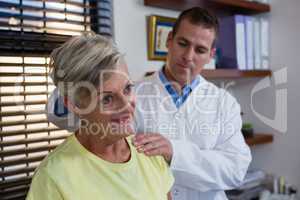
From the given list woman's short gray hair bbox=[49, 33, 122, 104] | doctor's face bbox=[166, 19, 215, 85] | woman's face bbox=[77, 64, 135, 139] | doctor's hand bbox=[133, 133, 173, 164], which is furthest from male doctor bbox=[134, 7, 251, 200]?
woman's short gray hair bbox=[49, 33, 122, 104]

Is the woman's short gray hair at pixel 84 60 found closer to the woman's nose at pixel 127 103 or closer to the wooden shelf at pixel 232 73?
the woman's nose at pixel 127 103

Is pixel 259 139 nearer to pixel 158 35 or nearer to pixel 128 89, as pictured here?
pixel 158 35

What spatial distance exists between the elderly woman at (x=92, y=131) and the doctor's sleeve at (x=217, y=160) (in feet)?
0.83

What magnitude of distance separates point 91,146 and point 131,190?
16cm

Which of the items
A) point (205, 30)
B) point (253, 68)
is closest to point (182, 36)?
point (205, 30)

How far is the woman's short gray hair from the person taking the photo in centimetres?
80

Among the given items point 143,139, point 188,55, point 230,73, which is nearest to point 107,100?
point 143,139

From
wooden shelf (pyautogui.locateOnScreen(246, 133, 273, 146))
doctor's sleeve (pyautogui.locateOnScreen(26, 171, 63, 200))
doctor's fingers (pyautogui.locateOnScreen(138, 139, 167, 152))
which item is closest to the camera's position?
doctor's sleeve (pyautogui.locateOnScreen(26, 171, 63, 200))

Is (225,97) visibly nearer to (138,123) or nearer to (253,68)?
(138,123)

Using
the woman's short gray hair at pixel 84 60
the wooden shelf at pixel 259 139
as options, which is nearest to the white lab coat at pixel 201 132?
the woman's short gray hair at pixel 84 60

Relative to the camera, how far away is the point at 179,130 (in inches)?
50.0

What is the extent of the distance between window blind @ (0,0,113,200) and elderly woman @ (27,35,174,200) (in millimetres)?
553

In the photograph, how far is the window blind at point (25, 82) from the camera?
1.31 m

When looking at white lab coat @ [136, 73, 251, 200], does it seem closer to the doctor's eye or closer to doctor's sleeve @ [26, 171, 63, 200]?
the doctor's eye
